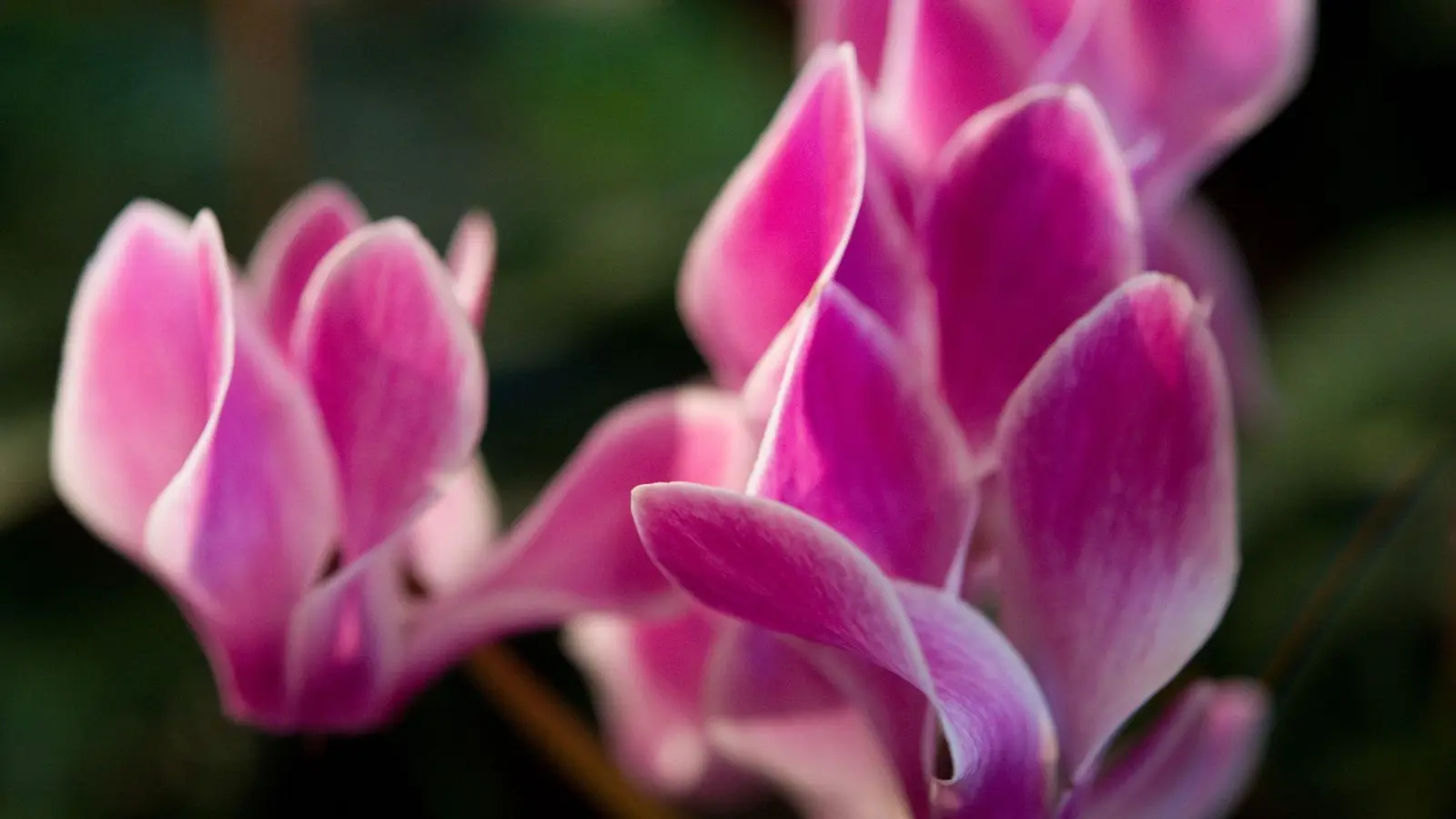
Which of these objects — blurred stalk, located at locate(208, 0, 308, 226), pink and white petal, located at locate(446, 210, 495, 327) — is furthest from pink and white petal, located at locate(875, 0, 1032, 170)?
blurred stalk, located at locate(208, 0, 308, 226)

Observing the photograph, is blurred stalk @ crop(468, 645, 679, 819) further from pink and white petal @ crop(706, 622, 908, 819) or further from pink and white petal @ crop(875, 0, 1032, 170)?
pink and white petal @ crop(875, 0, 1032, 170)

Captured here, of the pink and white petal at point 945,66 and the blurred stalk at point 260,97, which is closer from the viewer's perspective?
the pink and white petal at point 945,66

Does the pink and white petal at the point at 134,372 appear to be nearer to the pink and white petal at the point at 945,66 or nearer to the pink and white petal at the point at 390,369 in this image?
the pink and white petal at the point at 390,369

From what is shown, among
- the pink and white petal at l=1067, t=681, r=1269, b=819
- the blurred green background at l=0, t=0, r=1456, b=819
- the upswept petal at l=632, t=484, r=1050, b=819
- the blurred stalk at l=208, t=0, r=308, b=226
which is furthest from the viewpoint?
the blurred stalk at l=208, t=0, r=308, b=226

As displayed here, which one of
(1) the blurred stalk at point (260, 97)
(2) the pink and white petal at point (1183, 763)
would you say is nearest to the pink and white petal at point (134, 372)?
(2) the pink and white petal at point (1183, 763)

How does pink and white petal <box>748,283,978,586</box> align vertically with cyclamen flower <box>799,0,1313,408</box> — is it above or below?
below

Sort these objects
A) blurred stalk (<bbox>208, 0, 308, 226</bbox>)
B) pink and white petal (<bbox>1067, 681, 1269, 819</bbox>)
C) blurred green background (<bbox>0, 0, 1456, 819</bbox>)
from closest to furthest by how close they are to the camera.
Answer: pink and white petal (<bbox>1067, 681, 1269, 819</bbox>), blurred green background (<bbox>0, 0, 1456, 819</bbox>), blurred stalk (<bbox>208, 0, 308, 226</bbox>)

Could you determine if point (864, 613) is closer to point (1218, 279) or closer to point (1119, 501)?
point (1119, 501)
